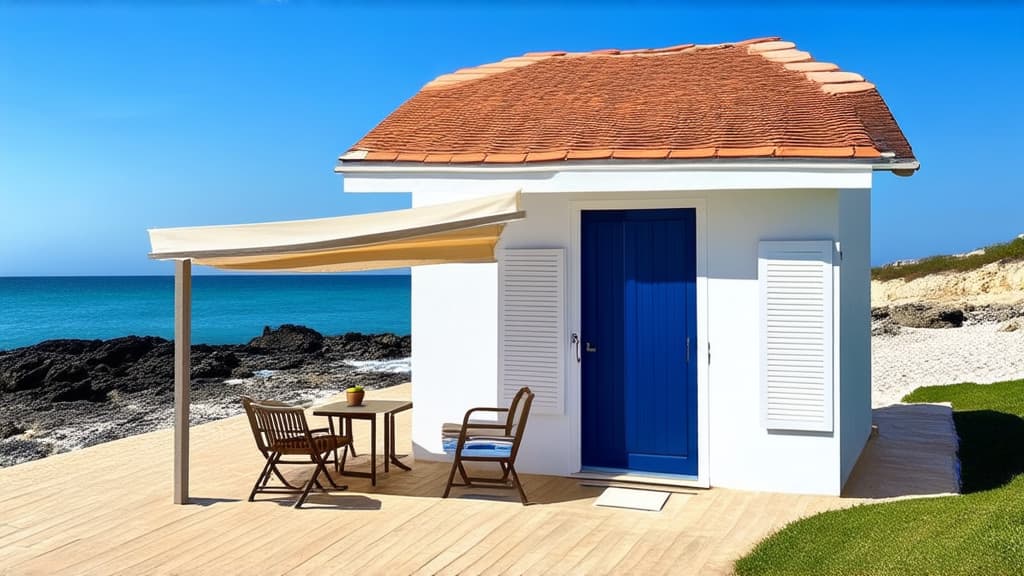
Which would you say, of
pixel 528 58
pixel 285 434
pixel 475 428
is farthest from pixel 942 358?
pixel 285 434

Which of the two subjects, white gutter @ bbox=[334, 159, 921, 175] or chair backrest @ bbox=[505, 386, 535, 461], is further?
chair backrest @ bbox=[505, 386, 535, 461]

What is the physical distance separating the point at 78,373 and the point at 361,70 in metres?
21.2

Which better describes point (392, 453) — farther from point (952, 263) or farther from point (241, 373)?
point (952, 263)

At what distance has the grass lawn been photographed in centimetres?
496

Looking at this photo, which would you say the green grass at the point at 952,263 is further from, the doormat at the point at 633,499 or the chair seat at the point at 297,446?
the chair seat at the point at 297,446

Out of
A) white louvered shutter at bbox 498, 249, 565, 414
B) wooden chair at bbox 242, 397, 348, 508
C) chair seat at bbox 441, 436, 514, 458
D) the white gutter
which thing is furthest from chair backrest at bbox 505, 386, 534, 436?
the white gutter

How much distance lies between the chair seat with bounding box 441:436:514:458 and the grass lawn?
2.35 metres

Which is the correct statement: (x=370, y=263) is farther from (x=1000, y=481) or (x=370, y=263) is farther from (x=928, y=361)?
(x=928, y=361)

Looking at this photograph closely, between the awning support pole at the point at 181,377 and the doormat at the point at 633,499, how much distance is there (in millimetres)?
3528

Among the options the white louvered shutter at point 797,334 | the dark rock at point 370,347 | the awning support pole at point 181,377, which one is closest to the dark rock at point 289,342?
the dark rock at point 370,347

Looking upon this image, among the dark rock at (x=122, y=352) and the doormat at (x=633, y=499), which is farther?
the dark rock at (x=122, y=352)

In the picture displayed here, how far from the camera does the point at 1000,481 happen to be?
25.5 feet

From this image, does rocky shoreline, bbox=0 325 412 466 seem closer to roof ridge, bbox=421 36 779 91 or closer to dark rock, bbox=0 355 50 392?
dark rock, bbox=0 355 50 392

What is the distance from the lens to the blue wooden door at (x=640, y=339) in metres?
7.98
